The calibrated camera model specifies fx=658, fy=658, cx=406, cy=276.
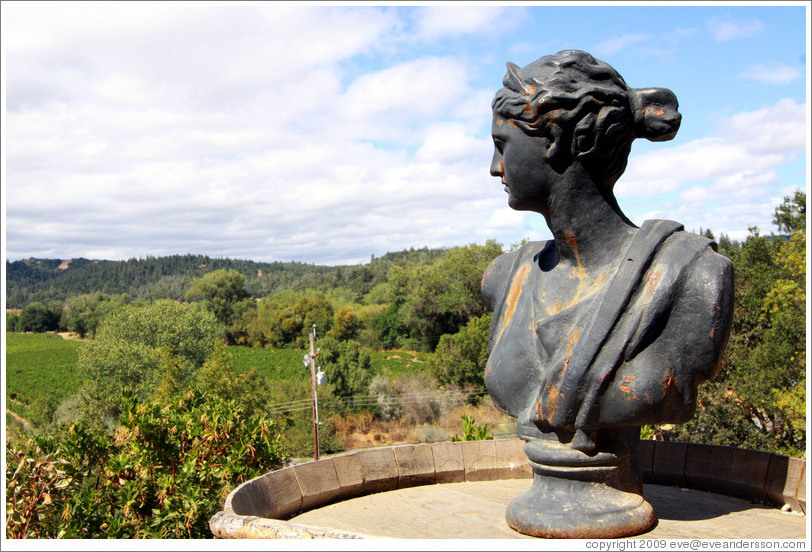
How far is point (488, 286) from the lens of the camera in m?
4.44

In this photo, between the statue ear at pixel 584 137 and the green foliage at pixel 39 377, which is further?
the green foliage at pixel 39 377

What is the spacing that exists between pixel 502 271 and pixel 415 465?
64.0 inches

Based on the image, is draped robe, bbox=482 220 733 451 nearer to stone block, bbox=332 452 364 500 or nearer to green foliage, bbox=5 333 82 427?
stone block, bbox=332 452 364 500

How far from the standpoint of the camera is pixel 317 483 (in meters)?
4.40

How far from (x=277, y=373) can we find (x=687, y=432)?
33.7 metres

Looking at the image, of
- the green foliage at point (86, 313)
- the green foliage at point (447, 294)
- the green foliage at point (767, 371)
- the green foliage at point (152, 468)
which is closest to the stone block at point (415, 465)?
the green foliage at point (152, 468)

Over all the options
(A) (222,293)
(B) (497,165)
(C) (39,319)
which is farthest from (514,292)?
(C) (39,319)

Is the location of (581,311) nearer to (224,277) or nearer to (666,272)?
(666,272)

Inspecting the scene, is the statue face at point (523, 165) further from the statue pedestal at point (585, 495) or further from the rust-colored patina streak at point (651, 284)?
the statue pedestal at point (585, 495)

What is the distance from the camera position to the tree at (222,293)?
A: 70.4m

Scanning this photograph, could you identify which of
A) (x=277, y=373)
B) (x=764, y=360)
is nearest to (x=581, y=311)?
(x=764, y=360)

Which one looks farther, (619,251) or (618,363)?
(619,251)

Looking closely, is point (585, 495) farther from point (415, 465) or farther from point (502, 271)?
point (415, 465)

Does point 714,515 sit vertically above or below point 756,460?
below
